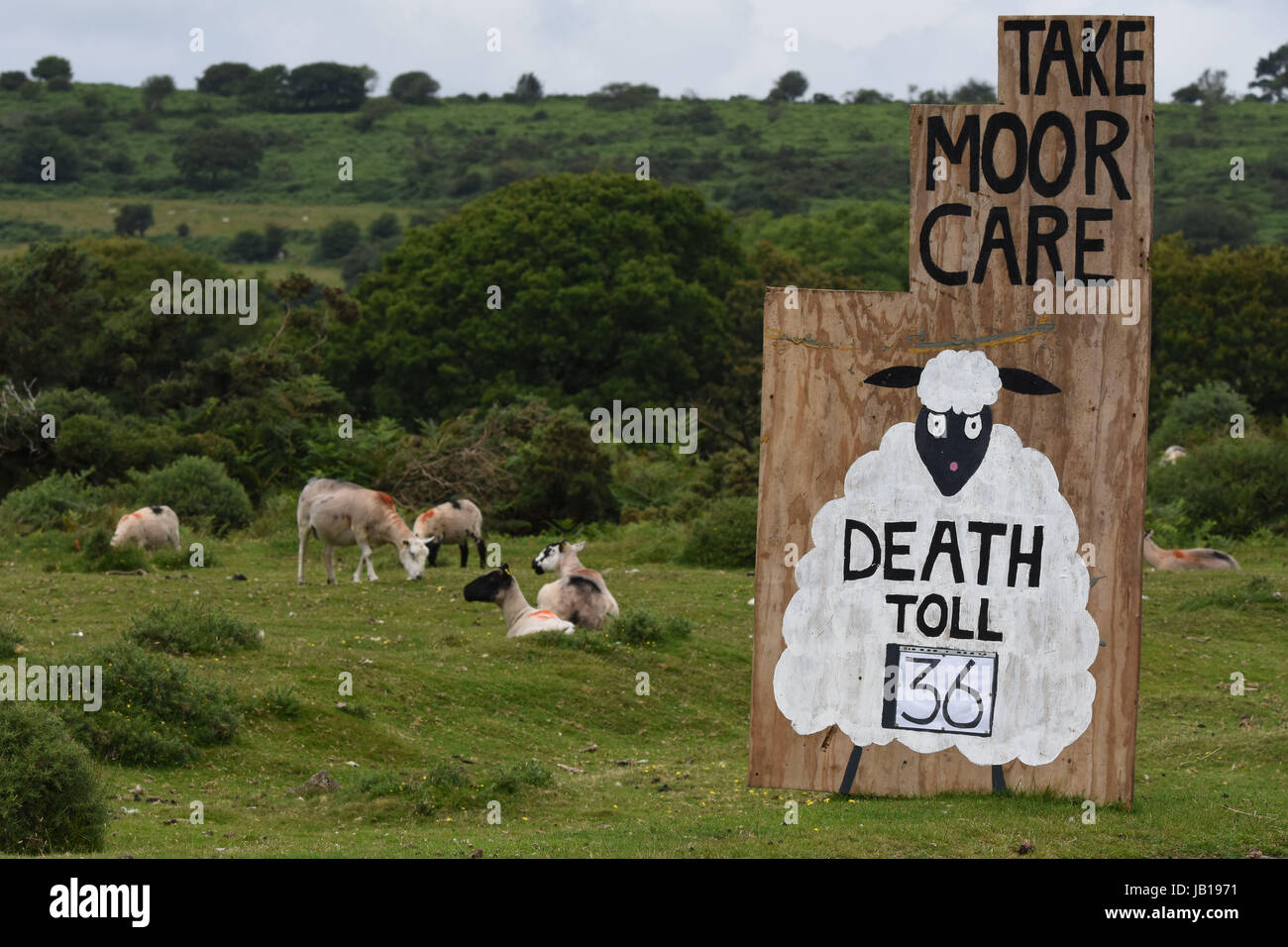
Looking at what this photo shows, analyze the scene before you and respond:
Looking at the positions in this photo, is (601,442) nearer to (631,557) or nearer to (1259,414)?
(631,557)

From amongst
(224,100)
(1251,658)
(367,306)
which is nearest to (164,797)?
(1251,658)

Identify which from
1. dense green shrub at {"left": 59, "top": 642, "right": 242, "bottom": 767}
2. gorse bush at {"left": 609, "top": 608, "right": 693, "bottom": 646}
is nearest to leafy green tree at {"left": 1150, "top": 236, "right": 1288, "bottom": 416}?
gorse bush at {"left": 609, "top": 608, "right": 693, "bottom": 646}

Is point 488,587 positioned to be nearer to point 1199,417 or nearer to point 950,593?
point 950,593

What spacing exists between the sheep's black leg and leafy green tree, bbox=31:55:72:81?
133 metres

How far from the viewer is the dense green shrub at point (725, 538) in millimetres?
25359

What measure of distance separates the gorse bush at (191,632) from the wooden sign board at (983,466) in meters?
7.40

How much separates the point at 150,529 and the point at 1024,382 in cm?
1753

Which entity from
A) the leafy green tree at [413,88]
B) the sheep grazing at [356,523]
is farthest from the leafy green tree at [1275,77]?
the sheep grazing at [356,523]

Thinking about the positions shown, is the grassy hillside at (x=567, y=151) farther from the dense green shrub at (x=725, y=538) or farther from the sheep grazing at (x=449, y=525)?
the sheep grazing at (x=449, y=525)

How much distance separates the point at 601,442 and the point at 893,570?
26316mm

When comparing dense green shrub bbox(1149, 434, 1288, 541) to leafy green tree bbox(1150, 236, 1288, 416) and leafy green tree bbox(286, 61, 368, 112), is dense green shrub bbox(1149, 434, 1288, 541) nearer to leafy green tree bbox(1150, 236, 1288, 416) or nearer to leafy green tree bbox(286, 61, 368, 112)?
leafy green tree bbox(1150, 236, 1288, 416)

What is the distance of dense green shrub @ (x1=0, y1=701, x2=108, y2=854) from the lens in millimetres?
9406

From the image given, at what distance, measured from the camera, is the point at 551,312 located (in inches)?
1859

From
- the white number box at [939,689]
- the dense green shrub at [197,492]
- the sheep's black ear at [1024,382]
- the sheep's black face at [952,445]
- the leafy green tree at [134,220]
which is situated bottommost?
the white number box at [939,689]
